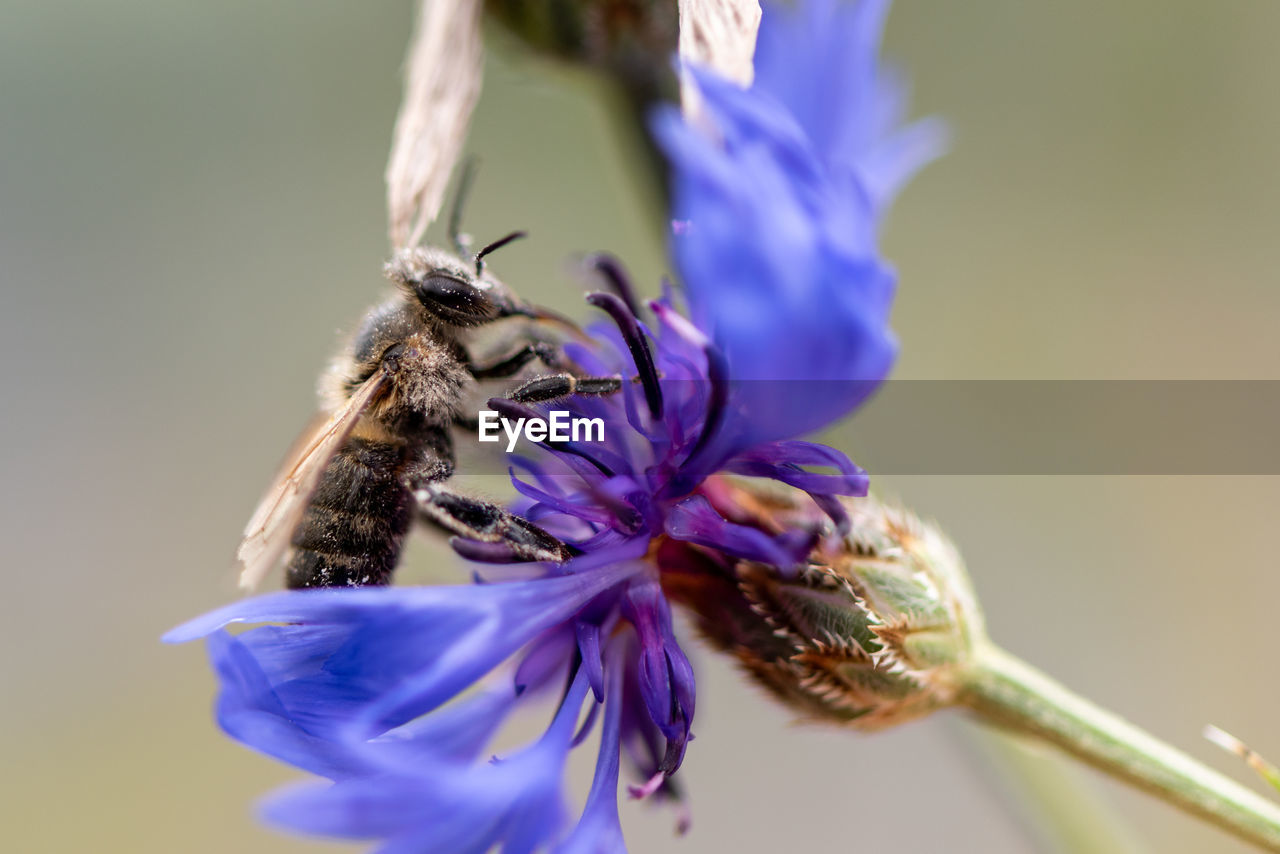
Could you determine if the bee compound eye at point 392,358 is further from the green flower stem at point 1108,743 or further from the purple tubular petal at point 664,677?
the green flower stem at point 1108,743

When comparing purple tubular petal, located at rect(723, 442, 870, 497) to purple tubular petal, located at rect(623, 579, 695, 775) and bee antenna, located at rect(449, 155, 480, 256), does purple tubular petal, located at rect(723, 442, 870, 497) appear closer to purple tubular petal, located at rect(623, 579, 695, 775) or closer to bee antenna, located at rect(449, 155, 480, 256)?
purple tubular petal, located at rect(623, 579, 695, 775)

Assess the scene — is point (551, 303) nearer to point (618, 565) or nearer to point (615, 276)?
point (615, 276)

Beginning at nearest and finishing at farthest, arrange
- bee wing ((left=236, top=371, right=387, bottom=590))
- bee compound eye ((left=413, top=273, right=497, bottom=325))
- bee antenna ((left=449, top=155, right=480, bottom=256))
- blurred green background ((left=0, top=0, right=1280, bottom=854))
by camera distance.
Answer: bee wing ((left=236, top=371, right=387, bottom=590)) < bee compound eye ((left=413, top=273, right=497, bottom=325)) < bee antenna ((left=449, top=155, right=480, bottom=256)) < blurred green background ((left=0, top=0, right=1280, bottom=854))

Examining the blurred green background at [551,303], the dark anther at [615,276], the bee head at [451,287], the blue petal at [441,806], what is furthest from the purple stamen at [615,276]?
the blurred green background at [551,303]

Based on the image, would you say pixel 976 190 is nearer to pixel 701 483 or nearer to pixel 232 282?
pixel 232 282

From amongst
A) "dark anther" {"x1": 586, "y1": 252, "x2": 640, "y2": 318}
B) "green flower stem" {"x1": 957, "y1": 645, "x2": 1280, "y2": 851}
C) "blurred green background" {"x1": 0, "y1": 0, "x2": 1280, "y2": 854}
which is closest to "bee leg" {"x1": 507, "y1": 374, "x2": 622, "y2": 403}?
"dark anther" {"x1": 586, "y1": 252, "x2": 640, "y2": 318}

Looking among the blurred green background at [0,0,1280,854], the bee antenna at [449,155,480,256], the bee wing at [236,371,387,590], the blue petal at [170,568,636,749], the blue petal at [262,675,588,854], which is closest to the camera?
the blue petal at [262,675,588,854]

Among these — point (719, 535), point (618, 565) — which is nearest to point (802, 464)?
point (719, 535)
